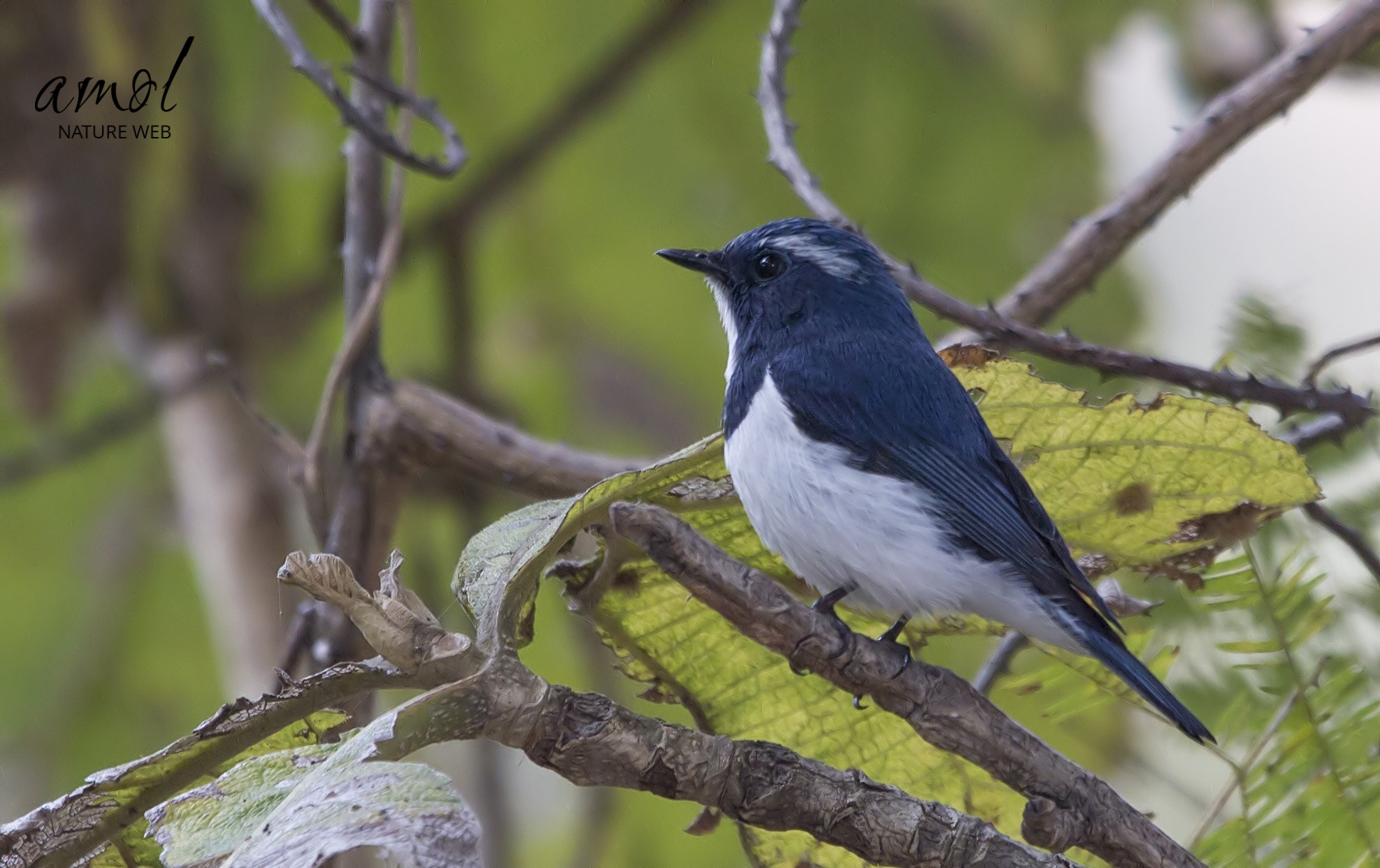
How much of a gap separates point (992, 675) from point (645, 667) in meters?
0.46

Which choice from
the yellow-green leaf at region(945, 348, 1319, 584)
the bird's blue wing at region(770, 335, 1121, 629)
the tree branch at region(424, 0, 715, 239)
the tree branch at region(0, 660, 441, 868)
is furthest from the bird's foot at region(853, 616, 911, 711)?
the tree branch at region(424, 0, 715, 239)

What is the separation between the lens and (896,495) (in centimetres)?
138

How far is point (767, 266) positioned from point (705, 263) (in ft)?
0.26

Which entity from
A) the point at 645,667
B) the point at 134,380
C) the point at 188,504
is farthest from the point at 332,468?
the point at 645,667

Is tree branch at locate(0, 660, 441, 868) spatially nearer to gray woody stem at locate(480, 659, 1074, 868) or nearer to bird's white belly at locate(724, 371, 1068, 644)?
gray woody stem at locate(480, 659, 1074, 868)

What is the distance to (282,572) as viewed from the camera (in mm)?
826

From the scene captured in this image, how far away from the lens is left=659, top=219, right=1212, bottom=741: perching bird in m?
1.24

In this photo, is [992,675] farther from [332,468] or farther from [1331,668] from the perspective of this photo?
[332,468]

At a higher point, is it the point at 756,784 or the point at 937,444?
the point at 937,444

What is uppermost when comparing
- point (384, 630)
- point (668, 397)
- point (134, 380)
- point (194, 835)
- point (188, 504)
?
point (668, 397)

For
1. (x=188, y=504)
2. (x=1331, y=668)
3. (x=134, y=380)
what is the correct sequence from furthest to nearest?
(x=134, y=380)
(x=188, y=504)
(x=1331, y=668)

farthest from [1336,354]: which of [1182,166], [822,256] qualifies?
[822,256]

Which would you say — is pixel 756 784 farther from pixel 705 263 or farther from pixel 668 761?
pixel 705 263

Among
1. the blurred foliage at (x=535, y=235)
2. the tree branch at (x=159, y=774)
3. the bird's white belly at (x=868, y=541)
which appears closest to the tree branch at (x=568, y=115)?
the blurred foliage at (x=535, y=235)
